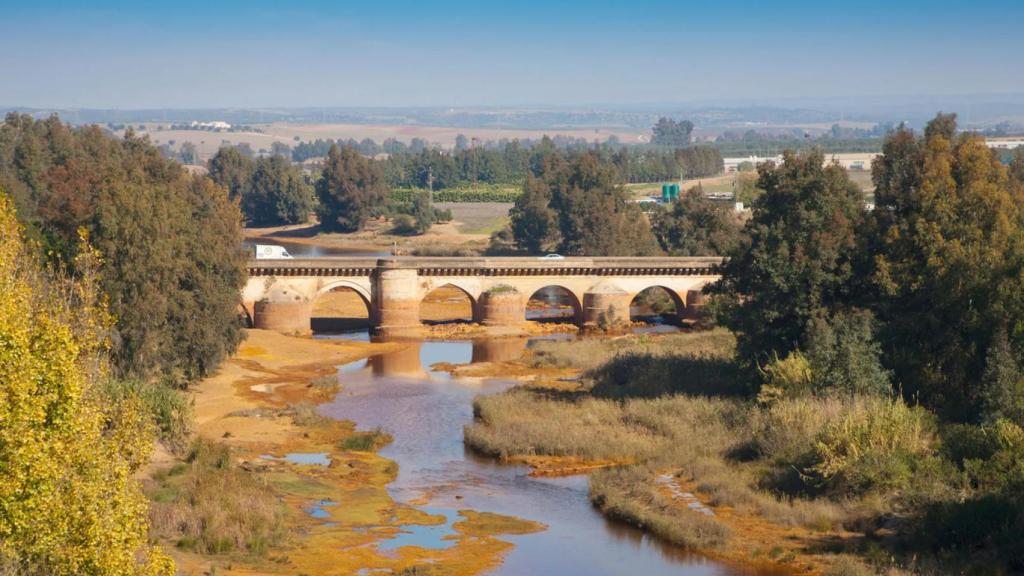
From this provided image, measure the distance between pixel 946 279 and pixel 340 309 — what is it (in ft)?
152

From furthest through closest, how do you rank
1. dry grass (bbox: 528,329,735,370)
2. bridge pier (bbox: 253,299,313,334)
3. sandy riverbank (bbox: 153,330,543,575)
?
bridge pier (bbox: 253,299,313,334) → dry grass (bbox: 528,329,735,370) → sandy riverbank (bbox: 153,330,543,575)

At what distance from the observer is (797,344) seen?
4656cm

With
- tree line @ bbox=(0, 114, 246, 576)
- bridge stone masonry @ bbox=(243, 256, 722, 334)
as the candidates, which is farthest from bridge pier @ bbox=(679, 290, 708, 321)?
tree line @ bbox=(0, 114, 246, 576)

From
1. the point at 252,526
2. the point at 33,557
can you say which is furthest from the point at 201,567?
the point at 33,557

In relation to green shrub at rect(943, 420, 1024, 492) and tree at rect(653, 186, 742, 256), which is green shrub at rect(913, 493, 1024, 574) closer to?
green shrub at rect(943, 420, 1024, 492)

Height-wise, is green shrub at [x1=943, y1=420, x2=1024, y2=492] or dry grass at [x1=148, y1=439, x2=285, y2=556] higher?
green shrub at [x1=943, y1=420, x2=1024, y2=492]

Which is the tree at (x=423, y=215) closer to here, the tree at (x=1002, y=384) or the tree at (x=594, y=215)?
the tree at (x=594, y=215)

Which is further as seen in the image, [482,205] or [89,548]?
[482,205]

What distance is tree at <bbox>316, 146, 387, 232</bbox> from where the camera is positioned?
434ft

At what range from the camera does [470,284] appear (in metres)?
75.9

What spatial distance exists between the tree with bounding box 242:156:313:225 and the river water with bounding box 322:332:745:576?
76737 millimetres

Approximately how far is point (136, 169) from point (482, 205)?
94.2 metres

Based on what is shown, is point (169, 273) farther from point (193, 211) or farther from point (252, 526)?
point (252, 526)

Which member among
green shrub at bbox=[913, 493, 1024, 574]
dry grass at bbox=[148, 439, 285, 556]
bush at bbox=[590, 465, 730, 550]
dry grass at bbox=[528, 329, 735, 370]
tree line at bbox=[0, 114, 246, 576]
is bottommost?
dry grass at bbox=[528, 329, 735, 370]
